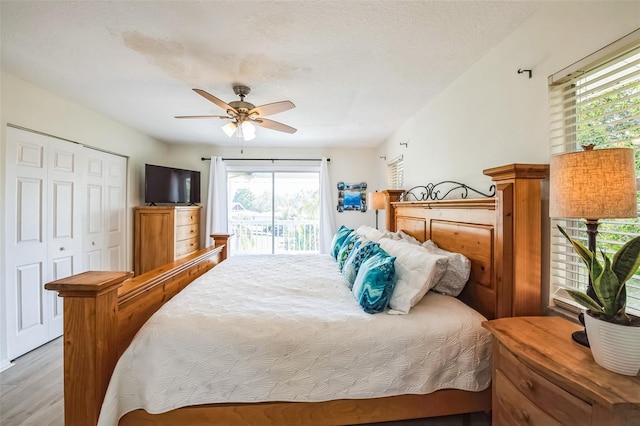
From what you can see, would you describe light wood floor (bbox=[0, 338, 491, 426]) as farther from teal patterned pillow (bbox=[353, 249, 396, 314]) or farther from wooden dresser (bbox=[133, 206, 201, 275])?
wooden dresser (bbox=[133, 206, 201, 275])

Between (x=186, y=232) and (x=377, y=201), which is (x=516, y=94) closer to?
(x=377, y=201)

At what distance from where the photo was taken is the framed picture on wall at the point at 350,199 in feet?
15.7

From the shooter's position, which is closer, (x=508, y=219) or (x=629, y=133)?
(x=629, y=133)

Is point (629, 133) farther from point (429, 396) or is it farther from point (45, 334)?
point (45, 334)

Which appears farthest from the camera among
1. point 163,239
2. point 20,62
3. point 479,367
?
point 163,239

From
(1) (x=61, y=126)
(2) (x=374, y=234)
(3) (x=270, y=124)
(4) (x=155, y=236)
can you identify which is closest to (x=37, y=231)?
(1) (x=61, y=126)

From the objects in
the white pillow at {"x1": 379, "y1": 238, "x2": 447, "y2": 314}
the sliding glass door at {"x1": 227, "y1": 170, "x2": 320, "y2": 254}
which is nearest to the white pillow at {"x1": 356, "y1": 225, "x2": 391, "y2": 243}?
the white pillow at {"x1": 379, "y1": 238, "x2": 447, "y2": 314}

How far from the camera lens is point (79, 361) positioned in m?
1.21

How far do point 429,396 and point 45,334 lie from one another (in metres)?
3.48

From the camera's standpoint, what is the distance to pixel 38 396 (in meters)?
1.86

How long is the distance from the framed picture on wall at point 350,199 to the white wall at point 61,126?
3202 millimetres

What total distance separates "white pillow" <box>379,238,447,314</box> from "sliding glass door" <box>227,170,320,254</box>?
327 cm

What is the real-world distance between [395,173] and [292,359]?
321 cm

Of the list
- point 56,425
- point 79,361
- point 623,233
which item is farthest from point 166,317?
point 623,233
